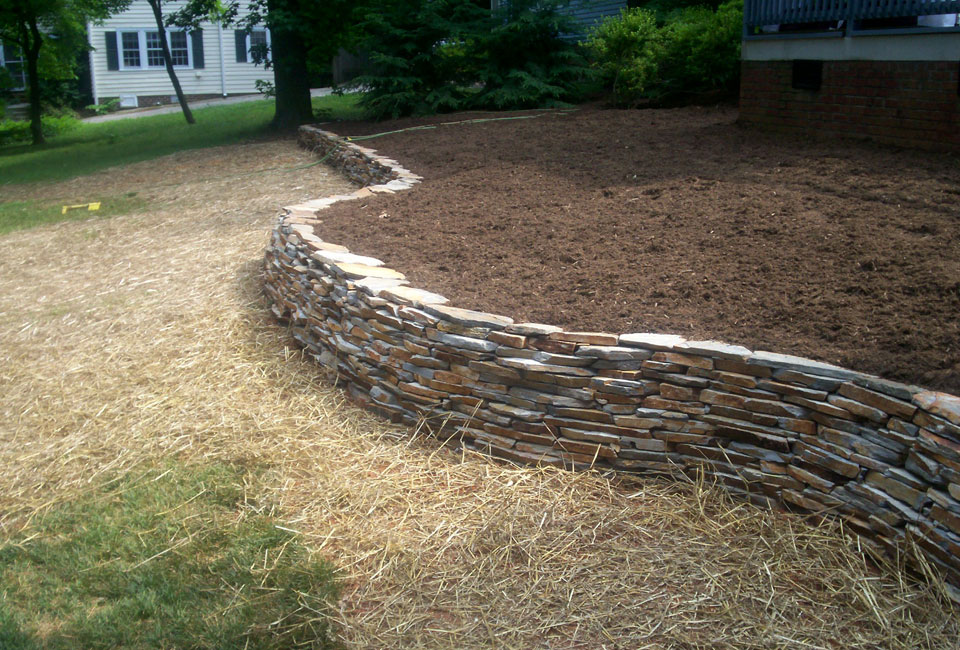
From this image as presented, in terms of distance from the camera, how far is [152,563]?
338 centimetres

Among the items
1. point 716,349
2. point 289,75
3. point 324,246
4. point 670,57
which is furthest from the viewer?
point 289,75

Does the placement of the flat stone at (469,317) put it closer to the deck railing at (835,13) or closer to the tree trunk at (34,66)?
the deck railing at (835,13)

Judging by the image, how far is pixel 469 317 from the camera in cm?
385

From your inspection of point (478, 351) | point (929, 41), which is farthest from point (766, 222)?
point (929, 41)

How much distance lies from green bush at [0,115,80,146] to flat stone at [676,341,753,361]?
20972 mm

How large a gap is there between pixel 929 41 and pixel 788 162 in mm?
1345

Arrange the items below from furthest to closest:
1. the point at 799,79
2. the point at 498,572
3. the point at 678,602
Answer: the point at 799,79 → the point at 498,572 → the point at 678,602

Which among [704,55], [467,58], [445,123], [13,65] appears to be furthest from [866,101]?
[13,65]

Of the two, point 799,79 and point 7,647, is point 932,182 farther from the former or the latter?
point 7,647

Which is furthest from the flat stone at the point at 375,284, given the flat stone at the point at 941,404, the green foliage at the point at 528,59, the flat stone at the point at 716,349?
the green foliage at the point at 528,59

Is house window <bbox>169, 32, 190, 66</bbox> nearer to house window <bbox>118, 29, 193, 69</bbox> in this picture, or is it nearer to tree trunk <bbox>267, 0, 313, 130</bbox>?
house window <bbox>118, 29, 193, 69</bbox>

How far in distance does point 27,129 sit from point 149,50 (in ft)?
24.7

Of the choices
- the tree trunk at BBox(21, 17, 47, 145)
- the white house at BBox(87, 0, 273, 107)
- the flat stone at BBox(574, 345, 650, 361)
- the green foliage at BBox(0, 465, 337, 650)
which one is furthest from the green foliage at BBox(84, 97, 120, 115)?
the flat stone at BBox(574, 345, 650, 361)

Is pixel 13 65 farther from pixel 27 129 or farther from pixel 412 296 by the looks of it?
pixel 412 296
